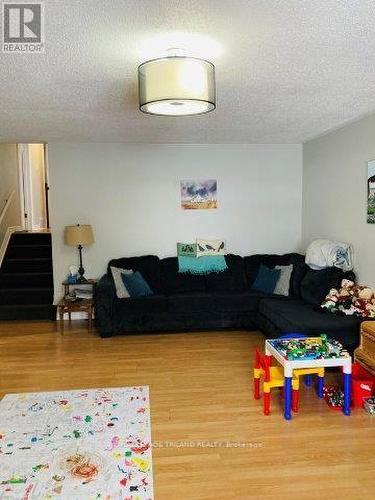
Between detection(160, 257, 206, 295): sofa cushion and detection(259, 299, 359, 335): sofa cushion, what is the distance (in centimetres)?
93

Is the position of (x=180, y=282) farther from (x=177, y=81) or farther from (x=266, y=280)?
(x=177, y=81)

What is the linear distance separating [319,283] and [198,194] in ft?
6.71

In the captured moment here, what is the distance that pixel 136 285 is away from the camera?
4859 mm

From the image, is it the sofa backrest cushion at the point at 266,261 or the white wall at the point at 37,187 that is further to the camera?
the white wall at the point at 37,187

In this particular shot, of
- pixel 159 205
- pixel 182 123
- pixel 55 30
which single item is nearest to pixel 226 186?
pixel 159 205

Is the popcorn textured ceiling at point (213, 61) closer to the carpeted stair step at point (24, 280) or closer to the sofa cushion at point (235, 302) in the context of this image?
the sofa cushion at point (235, 302)

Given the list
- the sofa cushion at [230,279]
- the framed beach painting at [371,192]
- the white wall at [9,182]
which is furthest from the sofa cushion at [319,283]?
the white wall at [9,182]

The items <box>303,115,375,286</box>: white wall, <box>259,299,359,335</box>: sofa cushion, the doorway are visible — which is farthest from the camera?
the doorway

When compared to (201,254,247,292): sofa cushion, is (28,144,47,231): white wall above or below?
above

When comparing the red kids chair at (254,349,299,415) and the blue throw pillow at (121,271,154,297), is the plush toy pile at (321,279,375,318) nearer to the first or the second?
the red kids chair at (254,349,299,415)

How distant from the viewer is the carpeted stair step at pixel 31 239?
6.83 meters

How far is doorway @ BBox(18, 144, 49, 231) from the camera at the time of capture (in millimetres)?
7992

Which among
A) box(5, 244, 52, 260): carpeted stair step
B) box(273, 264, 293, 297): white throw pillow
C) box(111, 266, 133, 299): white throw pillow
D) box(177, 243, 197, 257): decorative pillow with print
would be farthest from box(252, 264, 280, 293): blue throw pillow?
box(5, 244, 52, 260): carpeted stair step

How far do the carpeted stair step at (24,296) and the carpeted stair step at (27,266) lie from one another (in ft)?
2.00
